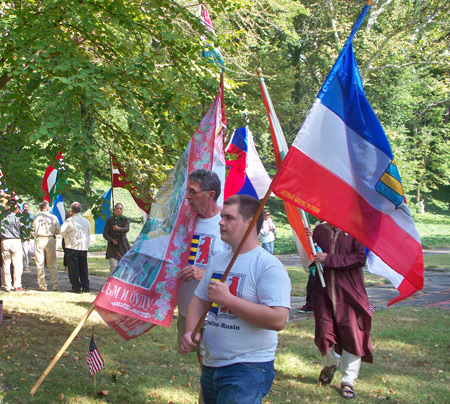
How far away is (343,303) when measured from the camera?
600 centimetres

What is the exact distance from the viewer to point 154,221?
4.94 m

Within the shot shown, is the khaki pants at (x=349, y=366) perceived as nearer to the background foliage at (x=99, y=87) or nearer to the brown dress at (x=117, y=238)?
the background foliage at (x=99, y=87)

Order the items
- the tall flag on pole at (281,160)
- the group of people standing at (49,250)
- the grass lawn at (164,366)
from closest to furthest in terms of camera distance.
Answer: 1. the tall flag on pole at (281,160)
2. the grass lawn at (164,366)
3. the group of people standing at (49,250)

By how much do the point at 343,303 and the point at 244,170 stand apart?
11.0 ft

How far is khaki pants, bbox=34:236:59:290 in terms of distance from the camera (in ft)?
41.5

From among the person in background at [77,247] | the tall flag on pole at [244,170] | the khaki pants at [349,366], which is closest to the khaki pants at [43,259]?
the person in background at [77,247]

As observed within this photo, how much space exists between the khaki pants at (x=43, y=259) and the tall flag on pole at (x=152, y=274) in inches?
335

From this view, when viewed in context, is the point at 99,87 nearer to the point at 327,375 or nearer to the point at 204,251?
the point at 204,251

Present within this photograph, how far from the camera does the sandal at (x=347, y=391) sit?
18.5 feet

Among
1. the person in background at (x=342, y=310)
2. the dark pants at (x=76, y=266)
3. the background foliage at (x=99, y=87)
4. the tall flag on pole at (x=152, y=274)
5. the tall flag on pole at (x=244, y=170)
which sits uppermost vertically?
the background foliage at (x=99, y=87)

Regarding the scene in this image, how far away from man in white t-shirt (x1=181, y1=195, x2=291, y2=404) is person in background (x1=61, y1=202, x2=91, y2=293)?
9693mm

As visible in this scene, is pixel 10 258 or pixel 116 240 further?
pixel 116 240

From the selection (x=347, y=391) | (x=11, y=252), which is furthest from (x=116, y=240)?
(x=347, y=391)

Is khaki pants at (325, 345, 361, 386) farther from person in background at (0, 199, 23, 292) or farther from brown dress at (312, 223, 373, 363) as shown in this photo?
person in background at (0, 199, 23, 292)
